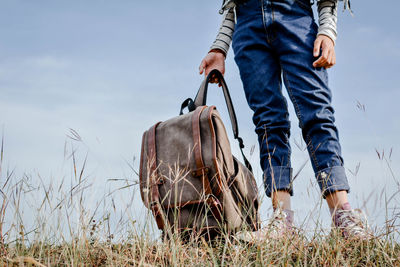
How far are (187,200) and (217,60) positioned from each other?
43.6 inches

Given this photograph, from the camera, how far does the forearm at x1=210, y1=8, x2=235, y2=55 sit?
2.76m

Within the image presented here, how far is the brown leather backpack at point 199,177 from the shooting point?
2047 mm

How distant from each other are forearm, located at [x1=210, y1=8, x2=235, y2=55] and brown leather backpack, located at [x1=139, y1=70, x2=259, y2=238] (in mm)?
716

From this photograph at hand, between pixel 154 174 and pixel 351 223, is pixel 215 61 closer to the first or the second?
pixel 154 174

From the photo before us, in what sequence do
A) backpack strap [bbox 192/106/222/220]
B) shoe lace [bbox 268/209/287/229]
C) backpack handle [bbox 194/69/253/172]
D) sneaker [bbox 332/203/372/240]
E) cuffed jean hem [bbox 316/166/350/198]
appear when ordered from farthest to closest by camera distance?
backpack handle [bbox 194/69/253/172]
cuffed jean hem [bbox 316/166/350/198]
backpack strap [bbox 192/106/222/220]
sneaker [bbox 332/203/372/240]
shoe lace [bbox 268/209/287/229]

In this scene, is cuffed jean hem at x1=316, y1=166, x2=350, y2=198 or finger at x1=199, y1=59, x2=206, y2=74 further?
finger at x1=199, y1=59, x2=206, y2=74

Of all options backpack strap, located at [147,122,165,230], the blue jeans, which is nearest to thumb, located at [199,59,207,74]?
the blue jeans

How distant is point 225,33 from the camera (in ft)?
9.14

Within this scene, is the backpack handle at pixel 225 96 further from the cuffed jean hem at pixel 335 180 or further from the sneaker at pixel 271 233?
the sneaker at pixel 271 233

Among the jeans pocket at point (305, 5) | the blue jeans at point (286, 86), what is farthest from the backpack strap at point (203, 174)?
the jeans pocket at point (305, 5)

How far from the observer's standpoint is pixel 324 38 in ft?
7.52

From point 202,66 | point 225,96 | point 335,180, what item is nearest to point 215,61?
point 202,66

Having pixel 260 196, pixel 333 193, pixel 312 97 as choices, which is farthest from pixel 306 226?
pixel 312 97

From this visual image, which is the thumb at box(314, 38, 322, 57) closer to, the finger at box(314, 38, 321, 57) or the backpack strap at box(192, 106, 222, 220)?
the finger at box(314, 38, 321, 57)
